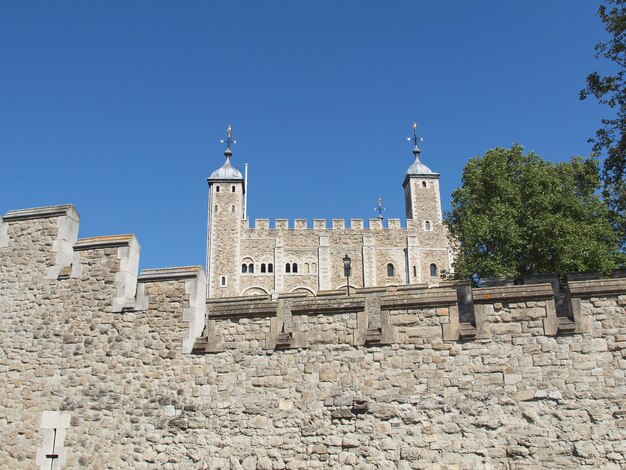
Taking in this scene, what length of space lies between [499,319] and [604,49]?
→ 811 centimetres

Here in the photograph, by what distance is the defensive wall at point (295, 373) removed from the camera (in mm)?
7137

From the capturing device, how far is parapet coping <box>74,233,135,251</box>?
8859mm

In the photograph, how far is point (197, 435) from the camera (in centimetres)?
786

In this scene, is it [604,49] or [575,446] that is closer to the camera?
[575,446]

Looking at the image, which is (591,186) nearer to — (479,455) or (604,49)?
(604,49)

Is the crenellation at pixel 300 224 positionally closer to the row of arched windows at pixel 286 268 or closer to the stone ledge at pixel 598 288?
the row of arched windows at pixel 286 268

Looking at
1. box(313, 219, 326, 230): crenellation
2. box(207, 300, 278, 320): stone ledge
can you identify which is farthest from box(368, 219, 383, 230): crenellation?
box(207, 300, 278, 320): stone ledge

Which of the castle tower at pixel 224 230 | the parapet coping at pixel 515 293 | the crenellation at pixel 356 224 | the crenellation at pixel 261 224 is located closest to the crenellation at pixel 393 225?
the crenellation at pixel 356 224

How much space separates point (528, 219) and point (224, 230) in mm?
42195

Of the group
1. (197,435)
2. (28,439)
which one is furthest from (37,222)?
(197,435)

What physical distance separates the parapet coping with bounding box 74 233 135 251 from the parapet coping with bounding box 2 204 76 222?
0.62 m

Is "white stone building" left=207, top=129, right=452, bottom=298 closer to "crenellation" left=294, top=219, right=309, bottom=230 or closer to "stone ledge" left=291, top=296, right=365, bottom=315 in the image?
"crenellation" left=294, top=219, right=309, bottom=230

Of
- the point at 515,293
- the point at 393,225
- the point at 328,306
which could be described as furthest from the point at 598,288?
the point at 393,225

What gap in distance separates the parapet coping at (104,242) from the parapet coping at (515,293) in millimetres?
5064
